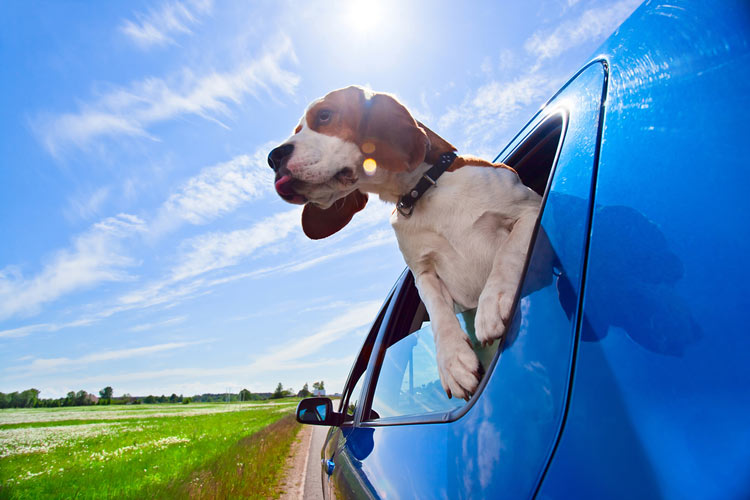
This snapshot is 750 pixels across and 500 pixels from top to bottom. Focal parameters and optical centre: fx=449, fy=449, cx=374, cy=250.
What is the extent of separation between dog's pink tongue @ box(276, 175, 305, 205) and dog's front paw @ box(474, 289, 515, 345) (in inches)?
64.4

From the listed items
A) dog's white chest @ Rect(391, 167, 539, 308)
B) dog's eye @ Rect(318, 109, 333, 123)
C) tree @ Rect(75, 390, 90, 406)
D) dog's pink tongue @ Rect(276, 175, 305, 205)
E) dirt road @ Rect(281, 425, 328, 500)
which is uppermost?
tree @ Rect(75, 390, 90, 406)

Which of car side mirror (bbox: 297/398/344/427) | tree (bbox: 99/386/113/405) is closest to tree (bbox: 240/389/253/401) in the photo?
tree (bbox: 99/386/113/405)

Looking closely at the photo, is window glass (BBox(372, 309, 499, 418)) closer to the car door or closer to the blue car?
the car door

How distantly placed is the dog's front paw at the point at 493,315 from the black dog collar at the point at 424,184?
89cm

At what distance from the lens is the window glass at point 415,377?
1407mm

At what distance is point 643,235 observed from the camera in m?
0.65

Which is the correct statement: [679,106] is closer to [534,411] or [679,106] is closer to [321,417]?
[534,411]

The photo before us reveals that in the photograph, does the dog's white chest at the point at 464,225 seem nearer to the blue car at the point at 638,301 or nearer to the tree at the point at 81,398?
the blue car at the point at 638,301

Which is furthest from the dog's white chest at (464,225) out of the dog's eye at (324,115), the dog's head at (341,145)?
the dog's eye at (324,115)

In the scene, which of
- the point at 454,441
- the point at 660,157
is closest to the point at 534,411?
the point at 454,441

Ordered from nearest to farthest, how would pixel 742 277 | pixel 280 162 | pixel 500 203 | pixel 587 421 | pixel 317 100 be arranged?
pixel 742 277
pixel 587 421
pixel 500 203
pixel 280 162
pixel 317 100

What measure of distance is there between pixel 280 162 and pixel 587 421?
2261 millimetres

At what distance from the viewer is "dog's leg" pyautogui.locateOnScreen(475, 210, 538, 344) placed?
1180mm

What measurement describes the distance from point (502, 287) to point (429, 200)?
817 millimetres
